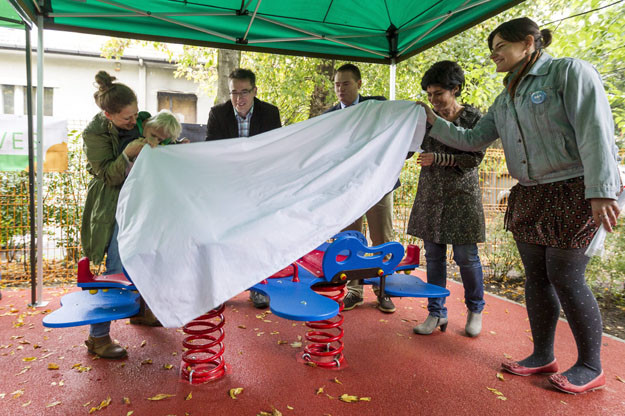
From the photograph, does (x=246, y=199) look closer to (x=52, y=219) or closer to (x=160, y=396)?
(x=160, y=396)

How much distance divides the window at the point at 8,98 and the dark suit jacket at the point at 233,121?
12.0 m

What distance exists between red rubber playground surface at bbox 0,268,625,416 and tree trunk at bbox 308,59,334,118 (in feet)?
17.8

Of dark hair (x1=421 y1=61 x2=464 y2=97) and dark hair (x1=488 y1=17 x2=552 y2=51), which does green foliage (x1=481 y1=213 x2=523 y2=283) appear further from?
dark hair (x1=488 y1=17 x2=552 y2=51)

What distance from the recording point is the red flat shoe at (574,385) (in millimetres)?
2193

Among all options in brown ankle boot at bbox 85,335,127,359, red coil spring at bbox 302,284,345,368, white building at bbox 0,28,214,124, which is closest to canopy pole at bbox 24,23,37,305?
brown ankle boot at bbox 85,335,127,359

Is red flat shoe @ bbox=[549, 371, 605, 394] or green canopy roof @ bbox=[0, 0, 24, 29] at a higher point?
green canopy roof @ bbox=[0, 0, 24, 29]

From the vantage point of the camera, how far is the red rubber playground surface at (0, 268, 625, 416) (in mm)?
2098

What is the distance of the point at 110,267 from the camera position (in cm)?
279

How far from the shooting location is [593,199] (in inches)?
75.1

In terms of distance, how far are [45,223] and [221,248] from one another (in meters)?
4.98

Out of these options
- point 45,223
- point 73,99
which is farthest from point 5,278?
point 73,99

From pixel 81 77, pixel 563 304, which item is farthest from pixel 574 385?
pixel 81 77

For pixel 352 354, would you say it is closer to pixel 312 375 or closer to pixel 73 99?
pixel 312 375

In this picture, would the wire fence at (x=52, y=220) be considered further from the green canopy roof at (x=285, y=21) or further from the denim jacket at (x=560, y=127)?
the denim jacket at (x=560, y=127)
